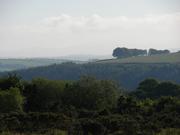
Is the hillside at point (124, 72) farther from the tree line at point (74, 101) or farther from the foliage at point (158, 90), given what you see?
the tree line at point (74, 101)

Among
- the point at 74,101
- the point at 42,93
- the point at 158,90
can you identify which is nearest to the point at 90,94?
the point at 74,101

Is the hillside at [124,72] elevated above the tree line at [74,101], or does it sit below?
below

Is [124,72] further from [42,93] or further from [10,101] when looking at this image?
[10,101]

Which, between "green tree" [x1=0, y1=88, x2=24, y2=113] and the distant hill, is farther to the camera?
the distant hill

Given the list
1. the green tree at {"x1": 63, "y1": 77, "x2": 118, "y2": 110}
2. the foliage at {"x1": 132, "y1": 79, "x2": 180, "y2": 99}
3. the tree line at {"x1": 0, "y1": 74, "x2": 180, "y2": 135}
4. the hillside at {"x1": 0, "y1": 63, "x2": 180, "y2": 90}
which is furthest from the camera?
the hillside at {"x1": 0, "y1": 63, "x2": 180, "y2": 90}

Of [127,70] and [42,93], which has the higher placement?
[42,93]

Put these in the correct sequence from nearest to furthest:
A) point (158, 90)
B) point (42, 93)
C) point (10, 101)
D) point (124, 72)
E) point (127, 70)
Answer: point (10, 101), point (42, 93), point (158, 90), point (124, 72), point (127, 70)

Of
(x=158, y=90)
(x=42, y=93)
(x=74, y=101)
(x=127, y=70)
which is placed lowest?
(x=158, y=90)

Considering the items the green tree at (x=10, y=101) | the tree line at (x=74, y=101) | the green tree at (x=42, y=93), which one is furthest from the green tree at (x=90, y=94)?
the green tree at (x=10, y=101)

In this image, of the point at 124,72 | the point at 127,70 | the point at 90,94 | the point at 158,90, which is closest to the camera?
the point at 90,94

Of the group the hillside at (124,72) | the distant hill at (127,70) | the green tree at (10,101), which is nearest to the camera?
the green tree at (10,101)

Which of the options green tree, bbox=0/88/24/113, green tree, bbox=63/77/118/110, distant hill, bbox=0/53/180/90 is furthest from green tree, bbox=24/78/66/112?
distant hill, bbox=0/53/180/90

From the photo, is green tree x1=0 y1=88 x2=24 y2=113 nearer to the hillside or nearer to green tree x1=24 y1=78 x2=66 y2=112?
green tree x1=24 y1=78 x2=66 y2=112

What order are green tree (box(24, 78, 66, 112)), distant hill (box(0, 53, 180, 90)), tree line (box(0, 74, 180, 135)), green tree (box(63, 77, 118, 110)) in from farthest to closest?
distant hill (box(0, 53, 180, 90)) < green tree (box(63, 77, 118, 110)) < green tree (box(24, 78, 66, 112)) < tree line (box(0, 74, 180, 135))
